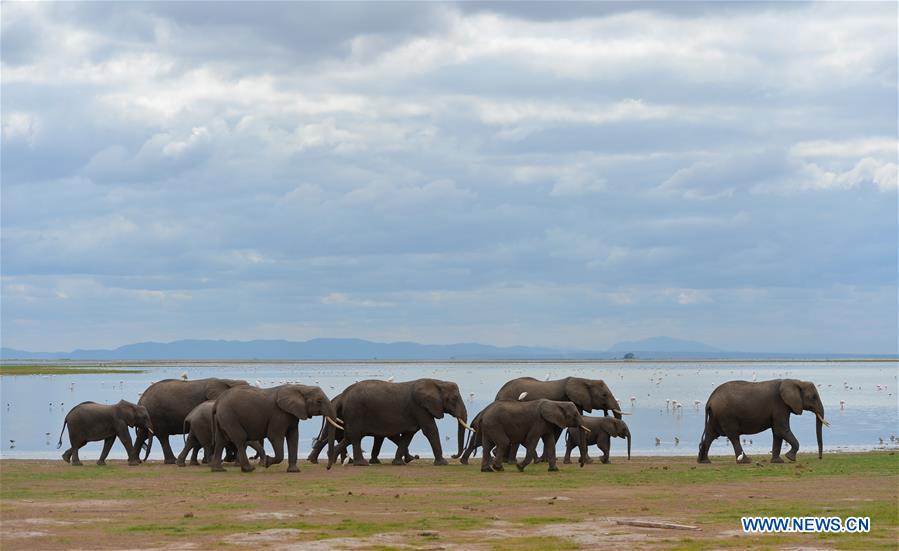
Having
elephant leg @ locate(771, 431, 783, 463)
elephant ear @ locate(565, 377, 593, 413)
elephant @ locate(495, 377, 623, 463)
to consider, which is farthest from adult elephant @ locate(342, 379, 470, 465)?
elephant leg @ locate(771, 431, 783, 463)

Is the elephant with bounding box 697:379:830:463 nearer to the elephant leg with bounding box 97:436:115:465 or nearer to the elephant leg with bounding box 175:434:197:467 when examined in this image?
the elephant leg with bounding box 175:434:197:467

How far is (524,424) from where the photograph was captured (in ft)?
101

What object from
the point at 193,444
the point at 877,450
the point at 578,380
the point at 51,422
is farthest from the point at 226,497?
the point at 51,422

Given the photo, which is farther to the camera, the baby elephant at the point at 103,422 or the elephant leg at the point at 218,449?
the baby elephant at the point at 103,422

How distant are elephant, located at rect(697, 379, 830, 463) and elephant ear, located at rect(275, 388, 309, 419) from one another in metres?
11.1

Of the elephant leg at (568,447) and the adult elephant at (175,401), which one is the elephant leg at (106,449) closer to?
the adult elephant at (175,401)

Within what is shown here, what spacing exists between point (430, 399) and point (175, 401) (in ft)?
24.6

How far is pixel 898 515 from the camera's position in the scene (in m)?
20.4

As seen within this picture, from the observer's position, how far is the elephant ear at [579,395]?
117ft

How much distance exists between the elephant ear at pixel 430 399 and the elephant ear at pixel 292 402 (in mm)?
3733

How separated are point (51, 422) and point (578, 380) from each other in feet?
110

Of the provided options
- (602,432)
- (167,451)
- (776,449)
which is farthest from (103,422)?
(776,449)

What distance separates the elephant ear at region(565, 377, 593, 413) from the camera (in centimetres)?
3575

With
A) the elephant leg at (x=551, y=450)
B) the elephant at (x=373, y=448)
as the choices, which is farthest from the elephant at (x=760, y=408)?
the elephant at (x=373, y=448)
